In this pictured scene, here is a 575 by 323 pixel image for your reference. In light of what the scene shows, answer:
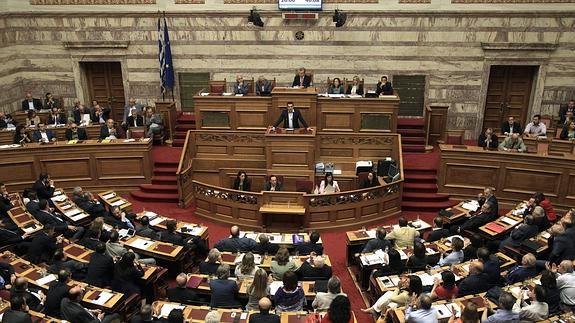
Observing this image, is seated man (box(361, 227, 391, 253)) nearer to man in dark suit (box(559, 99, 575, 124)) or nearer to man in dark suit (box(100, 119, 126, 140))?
man in dark suit (box(100, 119, 126, 140))

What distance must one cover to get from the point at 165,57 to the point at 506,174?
408 inches

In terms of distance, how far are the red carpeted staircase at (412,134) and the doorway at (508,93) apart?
8.04 feet

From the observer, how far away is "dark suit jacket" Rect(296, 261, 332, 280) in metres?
7.50

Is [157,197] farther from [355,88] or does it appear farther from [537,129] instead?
[537,129]

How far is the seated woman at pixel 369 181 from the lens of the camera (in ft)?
37.0

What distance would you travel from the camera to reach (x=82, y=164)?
1261 centimetres

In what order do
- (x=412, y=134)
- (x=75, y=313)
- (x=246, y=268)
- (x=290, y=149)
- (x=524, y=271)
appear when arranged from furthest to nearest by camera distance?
(x=412, y=134) → (x=290, y=149) → (x=246, y=268) → (x=524, y=271) → (x=75, y=313)

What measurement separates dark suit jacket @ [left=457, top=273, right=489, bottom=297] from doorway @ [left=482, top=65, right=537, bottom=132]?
30.9 feet

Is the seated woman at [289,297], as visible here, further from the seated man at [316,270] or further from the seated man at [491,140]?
the seated man at [491,140]

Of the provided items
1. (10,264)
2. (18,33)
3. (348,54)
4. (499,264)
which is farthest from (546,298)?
(18,33)

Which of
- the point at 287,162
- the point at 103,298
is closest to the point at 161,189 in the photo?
the point at 287,162

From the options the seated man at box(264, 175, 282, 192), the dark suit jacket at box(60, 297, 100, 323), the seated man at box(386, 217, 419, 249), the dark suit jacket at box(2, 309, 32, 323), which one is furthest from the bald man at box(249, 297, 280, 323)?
the seated man at box(264, 175, 282, 192)

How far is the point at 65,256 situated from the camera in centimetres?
790

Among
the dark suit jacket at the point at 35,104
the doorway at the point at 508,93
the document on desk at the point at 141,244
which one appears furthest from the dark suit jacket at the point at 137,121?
the doorway at the point at 508,93
